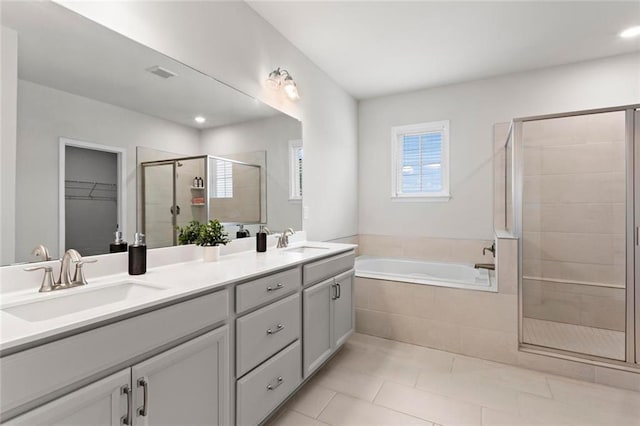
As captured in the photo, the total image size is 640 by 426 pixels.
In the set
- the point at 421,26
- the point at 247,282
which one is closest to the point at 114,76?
the point at 247,282

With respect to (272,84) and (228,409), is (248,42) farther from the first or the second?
(228,409)

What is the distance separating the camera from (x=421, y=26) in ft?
7.93

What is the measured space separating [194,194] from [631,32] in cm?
359

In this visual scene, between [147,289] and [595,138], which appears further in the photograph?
[595,138]

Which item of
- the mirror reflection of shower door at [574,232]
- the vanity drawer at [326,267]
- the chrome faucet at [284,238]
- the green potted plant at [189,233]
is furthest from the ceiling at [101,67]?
the mirror reflection of shower door at [574,232]

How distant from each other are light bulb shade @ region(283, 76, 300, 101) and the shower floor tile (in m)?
2.64

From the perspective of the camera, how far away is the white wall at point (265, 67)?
1567mm

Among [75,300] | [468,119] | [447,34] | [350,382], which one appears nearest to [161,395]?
[75,300]

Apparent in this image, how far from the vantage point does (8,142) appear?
1122 mm

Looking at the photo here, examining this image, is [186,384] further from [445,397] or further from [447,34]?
[447,34]

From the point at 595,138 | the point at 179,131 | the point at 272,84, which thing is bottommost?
the point at 179,131

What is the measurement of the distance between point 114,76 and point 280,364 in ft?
5.44

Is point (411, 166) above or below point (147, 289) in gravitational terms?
above

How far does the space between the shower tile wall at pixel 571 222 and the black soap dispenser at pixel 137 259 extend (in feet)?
9.13
